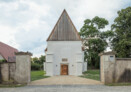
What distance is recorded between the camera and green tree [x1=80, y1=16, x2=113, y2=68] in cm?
4078

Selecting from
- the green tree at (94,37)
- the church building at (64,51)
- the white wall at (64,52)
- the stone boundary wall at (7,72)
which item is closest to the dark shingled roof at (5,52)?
the church building at (64,51)

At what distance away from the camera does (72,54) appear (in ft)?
84.0

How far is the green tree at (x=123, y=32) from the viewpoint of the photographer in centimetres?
3183

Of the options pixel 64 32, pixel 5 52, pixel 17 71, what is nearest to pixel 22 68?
pixel 17 71

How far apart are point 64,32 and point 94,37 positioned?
18982 mm

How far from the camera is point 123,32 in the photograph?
34969mm

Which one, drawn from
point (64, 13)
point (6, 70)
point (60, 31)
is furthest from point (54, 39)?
point (6, 70)

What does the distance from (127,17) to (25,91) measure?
31.5 m

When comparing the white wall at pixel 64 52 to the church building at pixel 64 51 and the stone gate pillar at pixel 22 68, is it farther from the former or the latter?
the stone gate pillar at pixel 22 68

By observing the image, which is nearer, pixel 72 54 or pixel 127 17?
pixel 72 54

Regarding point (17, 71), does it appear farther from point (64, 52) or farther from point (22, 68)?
point (64, 52)

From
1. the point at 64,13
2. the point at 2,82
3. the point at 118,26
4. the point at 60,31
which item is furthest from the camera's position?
the point at 118,26

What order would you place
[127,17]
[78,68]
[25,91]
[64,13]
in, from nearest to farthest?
[25,91]
[78,68]
[64,13]
[127,17]

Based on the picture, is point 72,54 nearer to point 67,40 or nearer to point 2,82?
point 67,40
